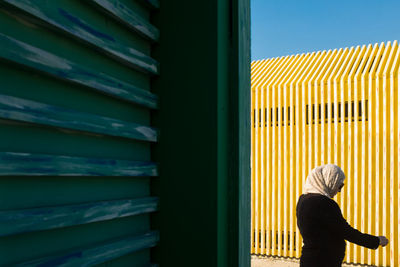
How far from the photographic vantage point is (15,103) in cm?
101

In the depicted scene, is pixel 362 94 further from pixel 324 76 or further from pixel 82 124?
pixel 82 124

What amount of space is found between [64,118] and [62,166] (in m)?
0.14

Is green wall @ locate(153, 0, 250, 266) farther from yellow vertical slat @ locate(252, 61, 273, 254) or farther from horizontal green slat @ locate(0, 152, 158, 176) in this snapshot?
yellow vertical slat @ locate(252, 61, 273, 254)

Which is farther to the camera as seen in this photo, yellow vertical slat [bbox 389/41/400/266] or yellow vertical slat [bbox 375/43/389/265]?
yellow vertical slat [bbox 375/43/389/265]

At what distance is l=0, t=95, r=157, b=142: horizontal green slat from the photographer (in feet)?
3.28

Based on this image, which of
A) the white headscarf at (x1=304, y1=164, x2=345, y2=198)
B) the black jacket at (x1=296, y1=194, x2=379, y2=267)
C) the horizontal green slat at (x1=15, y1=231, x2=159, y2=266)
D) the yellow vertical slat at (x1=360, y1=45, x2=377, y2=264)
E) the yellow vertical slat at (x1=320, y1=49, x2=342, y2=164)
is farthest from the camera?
the yellow vertical slat at (x1=320, y1=49, x2=342, y2=164)

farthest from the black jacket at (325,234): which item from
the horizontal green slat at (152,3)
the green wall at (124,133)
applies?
the horizontal green slat at (152,3)

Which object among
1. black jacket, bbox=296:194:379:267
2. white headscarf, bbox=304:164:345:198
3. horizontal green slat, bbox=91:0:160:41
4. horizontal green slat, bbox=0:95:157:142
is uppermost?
horizontal green slat, bbox=91:0:160:41

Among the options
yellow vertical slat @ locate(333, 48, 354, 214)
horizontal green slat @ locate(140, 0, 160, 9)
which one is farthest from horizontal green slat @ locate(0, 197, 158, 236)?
yellow vertical slat @ locate(333, 48, 354, 214)

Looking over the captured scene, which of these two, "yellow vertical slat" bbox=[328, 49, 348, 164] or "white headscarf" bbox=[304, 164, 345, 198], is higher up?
"yellow vertical slat" bbox=[328, 49, 348, 164]

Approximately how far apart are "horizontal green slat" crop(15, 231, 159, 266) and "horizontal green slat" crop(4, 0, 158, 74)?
0.64 metres

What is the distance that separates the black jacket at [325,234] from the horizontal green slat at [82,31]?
90.6 inches

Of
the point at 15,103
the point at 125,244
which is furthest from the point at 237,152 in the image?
the point at 15,103

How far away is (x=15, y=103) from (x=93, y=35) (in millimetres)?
402
